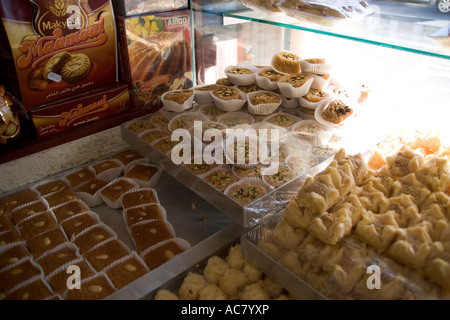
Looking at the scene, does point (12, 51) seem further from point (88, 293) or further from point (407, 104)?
point (407, 104)

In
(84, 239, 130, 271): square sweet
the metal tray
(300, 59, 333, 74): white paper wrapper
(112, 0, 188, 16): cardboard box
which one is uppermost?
(112, 0, 188, 16): cardboard box

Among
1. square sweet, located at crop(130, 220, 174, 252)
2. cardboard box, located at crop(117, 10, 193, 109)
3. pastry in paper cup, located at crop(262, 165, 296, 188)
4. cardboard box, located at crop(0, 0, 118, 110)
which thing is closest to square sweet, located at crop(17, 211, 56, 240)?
square sweet, located at crop(130, 220, 174, 252)

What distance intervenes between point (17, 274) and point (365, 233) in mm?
1583

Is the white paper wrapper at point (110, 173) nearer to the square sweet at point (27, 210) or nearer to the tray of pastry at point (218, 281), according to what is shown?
the square sweet at point (27, 210)

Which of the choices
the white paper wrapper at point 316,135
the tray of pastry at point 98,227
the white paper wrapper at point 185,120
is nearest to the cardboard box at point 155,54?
the white paper wrapper at point 185,120

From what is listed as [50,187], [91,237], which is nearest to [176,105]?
[50,187]

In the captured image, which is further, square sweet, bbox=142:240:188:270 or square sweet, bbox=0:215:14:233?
square sweet, bbox=0:215:14:233

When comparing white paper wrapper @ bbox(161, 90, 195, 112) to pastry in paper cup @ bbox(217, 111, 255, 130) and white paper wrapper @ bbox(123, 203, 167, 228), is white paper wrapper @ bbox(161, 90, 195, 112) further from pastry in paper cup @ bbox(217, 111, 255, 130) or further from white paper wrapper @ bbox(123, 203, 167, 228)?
white paper wrapper @ bbox(123, 203, 167, 228)

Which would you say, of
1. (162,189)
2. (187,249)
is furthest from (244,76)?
(187,249)

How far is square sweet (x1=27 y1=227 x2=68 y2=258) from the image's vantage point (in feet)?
6.23

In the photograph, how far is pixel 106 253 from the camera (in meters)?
1.88

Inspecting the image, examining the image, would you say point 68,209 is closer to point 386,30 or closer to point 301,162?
point 301,162

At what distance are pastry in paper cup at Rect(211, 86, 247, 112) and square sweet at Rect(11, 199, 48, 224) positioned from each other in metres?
1.33
